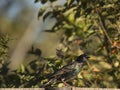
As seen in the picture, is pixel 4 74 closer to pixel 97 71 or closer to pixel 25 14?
pixel 97 71

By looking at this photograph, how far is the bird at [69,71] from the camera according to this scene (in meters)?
6.54

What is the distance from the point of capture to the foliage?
7402mm

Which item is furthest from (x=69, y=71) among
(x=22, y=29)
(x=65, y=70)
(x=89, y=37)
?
(x=22, y=29)

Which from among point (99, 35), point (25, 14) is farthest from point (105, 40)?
point (25, 14)

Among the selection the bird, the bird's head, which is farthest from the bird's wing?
the bird's head

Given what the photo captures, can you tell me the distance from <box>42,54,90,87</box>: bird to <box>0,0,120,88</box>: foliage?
0.28 feet

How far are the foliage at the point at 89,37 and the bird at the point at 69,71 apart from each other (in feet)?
0.28

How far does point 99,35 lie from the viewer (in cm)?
789

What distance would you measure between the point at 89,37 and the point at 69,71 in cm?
65

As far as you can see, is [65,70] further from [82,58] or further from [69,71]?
[82,58]

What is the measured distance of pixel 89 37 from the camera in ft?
26.7

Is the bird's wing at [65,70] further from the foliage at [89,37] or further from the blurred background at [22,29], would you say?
the blurred background at [22,29]

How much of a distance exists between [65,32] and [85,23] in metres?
0.40

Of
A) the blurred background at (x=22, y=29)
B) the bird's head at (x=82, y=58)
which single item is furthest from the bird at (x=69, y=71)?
the blurred background at (x=22, y=29)
